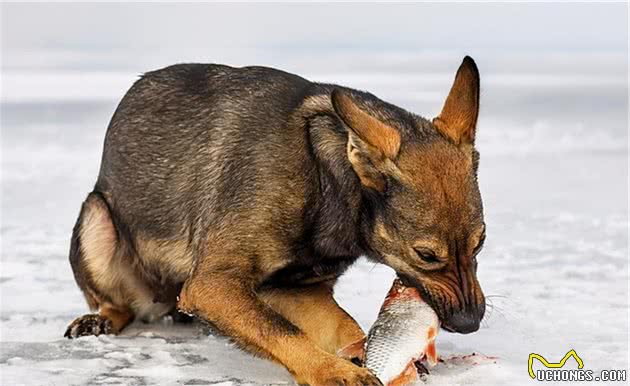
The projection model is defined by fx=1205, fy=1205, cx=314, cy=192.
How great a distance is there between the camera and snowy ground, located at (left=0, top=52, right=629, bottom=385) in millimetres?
5922

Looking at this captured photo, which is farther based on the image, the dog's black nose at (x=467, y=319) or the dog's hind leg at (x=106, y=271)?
the dog's hind leg at (x=106, y=271)

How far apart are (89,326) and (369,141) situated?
2.19 metres

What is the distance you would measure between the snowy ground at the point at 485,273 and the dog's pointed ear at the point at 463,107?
115 centimetres

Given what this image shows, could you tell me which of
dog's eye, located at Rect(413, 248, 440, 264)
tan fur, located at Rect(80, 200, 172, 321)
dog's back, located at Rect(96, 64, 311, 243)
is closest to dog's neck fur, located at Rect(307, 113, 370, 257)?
dog's back, located at Rect(96, 64, 311, 243)

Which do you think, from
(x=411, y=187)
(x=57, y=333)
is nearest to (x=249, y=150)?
(x=411, y=187)

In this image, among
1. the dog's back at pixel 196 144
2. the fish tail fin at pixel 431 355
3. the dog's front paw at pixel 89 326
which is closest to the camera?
the fish tail fin at pixel 431 355

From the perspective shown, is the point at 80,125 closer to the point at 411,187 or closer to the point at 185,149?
the point at 185,149

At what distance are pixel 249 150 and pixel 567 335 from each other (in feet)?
6.57

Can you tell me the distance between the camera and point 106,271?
22.2 ft

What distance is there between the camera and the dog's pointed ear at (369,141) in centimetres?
525

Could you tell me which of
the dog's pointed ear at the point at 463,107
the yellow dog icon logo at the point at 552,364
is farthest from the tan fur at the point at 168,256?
the yellow dog icon logo at the point at 552,364

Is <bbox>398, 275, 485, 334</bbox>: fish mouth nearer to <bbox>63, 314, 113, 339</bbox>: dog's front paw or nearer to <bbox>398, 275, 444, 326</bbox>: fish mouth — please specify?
<bbox>398, 275, 444, 326</bbox>: fish mouth

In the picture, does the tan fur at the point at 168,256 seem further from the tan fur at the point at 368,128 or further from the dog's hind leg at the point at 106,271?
the tan fur at the point at 368,128

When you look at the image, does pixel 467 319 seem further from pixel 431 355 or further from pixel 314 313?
pixel 314 313
